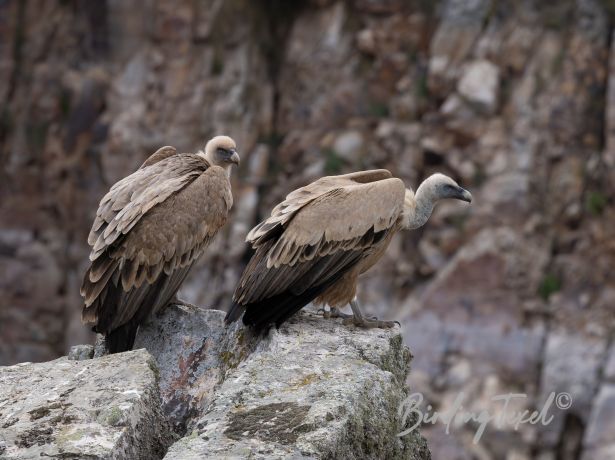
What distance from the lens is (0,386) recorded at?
6.90 metres

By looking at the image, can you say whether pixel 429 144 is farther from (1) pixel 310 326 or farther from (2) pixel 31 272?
(1) pixel 310 326

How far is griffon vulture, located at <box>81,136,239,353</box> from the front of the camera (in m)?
8.02

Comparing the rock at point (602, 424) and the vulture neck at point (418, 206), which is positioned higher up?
the vulture neck at point (418, 206)

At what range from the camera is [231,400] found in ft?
20.8

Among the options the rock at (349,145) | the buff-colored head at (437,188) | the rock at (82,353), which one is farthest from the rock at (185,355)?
the rock at (349,145)

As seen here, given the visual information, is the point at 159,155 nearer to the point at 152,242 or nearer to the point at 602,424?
the point at 152,242

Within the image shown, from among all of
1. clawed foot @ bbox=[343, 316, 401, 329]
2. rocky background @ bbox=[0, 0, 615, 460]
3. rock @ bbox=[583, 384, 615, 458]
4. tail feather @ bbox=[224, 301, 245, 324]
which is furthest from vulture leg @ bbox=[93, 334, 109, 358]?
rock @ bbox=[583, 384, 615, 458]

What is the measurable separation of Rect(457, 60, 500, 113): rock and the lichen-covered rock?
15851 mm

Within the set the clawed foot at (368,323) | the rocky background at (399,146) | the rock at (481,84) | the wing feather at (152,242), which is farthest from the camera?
the rock at (481,84)

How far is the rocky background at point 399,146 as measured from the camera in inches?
824

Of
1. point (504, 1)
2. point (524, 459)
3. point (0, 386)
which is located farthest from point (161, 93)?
point (0, 386)

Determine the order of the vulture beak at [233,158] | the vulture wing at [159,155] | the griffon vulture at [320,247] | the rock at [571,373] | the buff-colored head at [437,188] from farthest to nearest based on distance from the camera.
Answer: the rock at [571,373]
the vulture beak at [233,158]
the vulture wing at [159,155]
the buff-colored head at [437,188]
the griffon vulture at [320,247]

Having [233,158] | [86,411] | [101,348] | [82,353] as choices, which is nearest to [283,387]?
[86,411]

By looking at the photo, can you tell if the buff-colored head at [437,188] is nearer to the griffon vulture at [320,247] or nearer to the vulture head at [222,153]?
the griffon vulture at [320,247]
